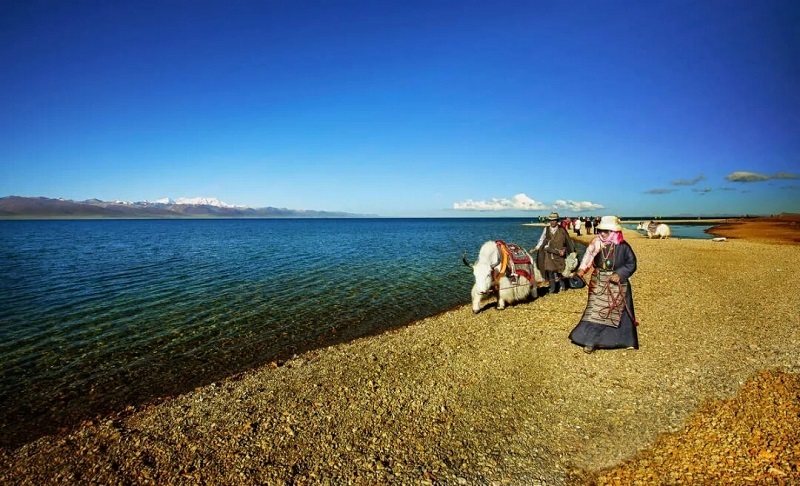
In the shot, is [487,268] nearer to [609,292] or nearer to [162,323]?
[609,292]

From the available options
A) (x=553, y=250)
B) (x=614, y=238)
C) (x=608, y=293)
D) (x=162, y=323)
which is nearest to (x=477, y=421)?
(x=608, y=293)

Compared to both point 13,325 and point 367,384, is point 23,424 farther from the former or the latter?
point 13,325

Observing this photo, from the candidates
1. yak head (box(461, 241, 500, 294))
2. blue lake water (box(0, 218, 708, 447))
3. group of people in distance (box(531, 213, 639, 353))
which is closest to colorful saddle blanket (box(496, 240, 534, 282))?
yak head (box(461, 241, 500, 294))

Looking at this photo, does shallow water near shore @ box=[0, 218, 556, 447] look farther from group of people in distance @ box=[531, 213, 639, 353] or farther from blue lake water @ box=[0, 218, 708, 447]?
group of people in distance @ box=[531, 213, 639, 353]

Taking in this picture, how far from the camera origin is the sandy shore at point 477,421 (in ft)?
15.7

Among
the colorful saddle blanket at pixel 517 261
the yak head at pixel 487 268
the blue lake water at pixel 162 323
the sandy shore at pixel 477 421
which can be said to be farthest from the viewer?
the colorful saddle blanket at pixel 517 261

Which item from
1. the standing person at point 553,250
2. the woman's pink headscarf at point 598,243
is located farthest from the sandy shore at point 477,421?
the standing person at point 553,250

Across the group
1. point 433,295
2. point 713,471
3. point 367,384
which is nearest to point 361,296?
point 433,295

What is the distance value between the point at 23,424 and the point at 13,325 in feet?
28.3

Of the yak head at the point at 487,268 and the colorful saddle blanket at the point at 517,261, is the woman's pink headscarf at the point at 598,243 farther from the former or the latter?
the colorful saddle blanket at the point at 517,261

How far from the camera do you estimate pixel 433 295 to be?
17.5 metres

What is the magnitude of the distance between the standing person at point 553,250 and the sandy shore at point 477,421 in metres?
4.28

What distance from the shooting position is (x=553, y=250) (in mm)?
13430

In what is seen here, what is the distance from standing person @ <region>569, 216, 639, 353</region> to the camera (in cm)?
760
